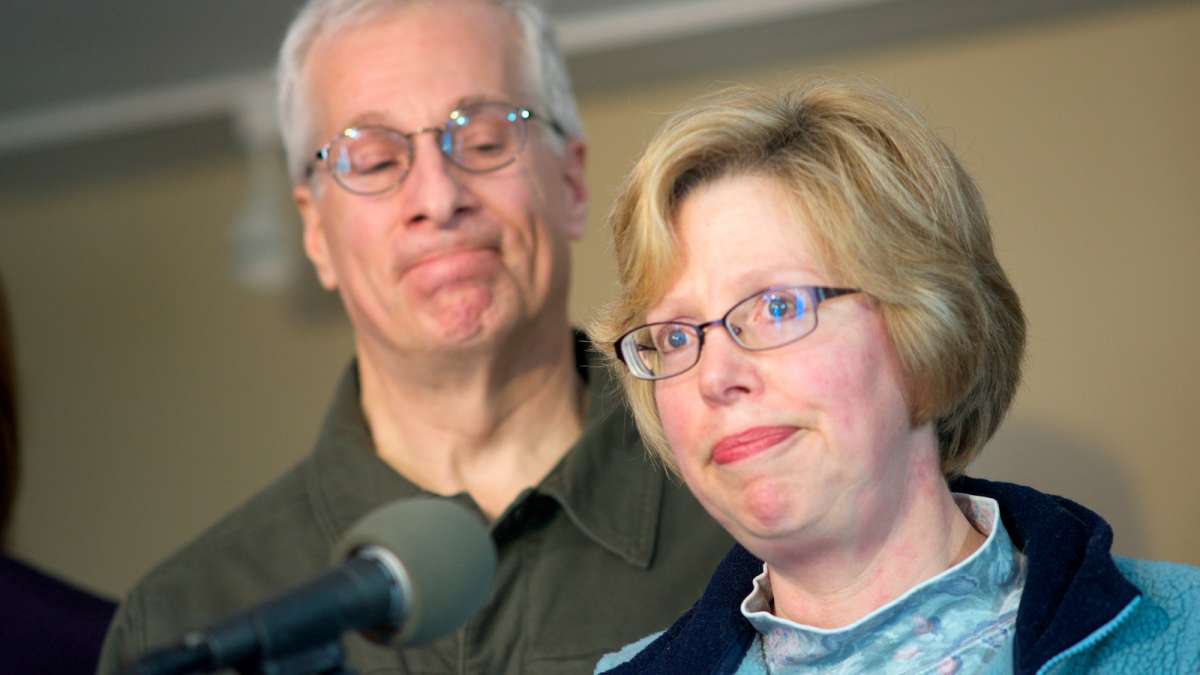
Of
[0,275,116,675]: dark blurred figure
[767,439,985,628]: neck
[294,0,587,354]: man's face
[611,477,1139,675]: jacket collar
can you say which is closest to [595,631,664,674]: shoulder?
[611,477,1139,675]: jacket collar

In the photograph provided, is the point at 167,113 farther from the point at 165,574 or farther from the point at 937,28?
the point at 165,574

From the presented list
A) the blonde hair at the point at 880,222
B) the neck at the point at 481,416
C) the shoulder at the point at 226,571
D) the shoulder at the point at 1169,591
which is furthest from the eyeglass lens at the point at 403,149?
the shoulder at the point at 1169,591

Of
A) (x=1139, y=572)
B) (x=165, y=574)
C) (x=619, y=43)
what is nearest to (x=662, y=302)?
(x=1139, y=572)

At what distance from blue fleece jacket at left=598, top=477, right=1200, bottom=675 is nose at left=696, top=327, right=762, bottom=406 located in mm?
334

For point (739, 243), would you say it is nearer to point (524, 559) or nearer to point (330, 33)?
point (524, 559)

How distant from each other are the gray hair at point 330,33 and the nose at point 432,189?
234 mm

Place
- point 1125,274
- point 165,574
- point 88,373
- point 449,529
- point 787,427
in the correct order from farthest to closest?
point 88,373 < point 1125,274 < point 165,574 < point 787,427 < point 449,529

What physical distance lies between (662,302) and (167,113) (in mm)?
3139

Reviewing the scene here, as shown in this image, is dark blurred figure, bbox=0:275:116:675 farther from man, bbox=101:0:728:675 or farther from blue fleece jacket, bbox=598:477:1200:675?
blue fleece jacket, bbox=598:477:1200:675

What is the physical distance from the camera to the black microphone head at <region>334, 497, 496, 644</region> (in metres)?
1.38

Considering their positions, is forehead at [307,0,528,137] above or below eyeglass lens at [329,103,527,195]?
above

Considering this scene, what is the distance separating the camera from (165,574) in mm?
2426

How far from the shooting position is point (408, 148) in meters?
2.49

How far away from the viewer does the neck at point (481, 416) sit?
2.54 metres
